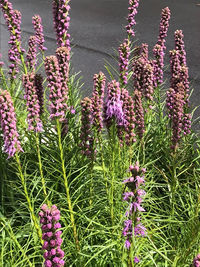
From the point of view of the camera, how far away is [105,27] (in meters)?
14.2

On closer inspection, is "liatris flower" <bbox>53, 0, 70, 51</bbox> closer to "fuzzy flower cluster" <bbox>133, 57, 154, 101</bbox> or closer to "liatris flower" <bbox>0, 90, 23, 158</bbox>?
"fuzzy flower cluster" <bbox>133, 57, 154, 101</bbox>

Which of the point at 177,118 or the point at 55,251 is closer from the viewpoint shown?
the point at 55,251

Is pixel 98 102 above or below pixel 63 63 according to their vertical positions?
below

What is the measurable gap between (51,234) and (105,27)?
43.3 ft

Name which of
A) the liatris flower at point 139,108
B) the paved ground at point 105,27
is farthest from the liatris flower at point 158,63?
the paved ground at point 105,27

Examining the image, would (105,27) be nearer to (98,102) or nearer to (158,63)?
(158,63)

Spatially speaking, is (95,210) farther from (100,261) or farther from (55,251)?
(55,251)

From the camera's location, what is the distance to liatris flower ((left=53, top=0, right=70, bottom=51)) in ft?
11.1

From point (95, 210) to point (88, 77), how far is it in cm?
689

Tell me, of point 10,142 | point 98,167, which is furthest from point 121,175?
point 10,142

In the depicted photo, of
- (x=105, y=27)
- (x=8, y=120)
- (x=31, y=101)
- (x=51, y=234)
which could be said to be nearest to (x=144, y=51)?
(x=31, y=101)

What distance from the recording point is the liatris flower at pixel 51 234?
64.7 inches

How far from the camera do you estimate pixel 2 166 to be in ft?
12.5

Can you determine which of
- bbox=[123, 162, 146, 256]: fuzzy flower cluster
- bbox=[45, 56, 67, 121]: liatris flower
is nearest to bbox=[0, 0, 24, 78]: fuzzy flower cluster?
bbox=[45, 56, 67, 121]: liatris flower
